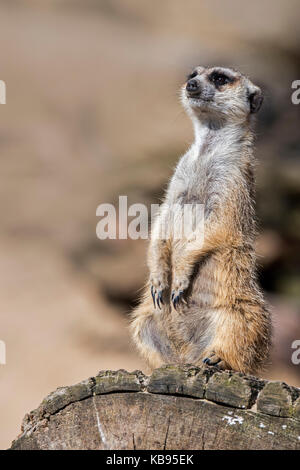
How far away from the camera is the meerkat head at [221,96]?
13.7 feet

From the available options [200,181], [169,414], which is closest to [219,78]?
[200,181]

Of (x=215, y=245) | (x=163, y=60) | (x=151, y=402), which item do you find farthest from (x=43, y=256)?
(x=151, y=402)

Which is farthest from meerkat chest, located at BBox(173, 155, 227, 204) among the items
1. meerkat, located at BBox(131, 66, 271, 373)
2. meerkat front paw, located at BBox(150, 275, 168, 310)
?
meerkat front paw, located at BBox(150, 275, 168, 310)

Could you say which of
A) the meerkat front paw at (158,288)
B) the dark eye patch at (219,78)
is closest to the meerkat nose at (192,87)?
the dark eye patch at (219,78)

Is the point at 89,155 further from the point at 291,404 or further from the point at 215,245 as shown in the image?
the point at 291,404

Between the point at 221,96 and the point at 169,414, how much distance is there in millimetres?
2421

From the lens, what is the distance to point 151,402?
7.63ft

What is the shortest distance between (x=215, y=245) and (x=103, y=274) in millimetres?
4748

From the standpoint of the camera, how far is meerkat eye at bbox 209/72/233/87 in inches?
169

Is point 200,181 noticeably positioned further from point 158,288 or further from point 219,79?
point 219,79

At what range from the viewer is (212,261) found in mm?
3814

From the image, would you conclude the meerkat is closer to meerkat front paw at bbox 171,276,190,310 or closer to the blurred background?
meerkat front paw at bbox 171,276,190,310

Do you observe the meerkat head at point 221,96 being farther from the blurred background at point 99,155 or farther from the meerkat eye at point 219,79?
the blurred background at point 99,155

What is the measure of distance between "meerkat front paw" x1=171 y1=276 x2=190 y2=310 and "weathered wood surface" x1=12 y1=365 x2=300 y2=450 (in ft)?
4.50
